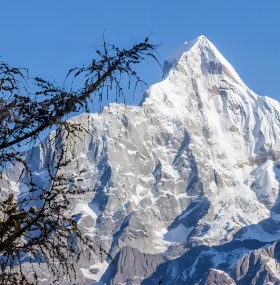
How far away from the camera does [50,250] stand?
4.94 metres

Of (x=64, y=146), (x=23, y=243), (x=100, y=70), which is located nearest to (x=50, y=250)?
(x=23, y=243)

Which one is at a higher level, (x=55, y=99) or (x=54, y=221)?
(x=55, y=99)

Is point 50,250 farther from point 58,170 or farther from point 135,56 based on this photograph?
point 135,56

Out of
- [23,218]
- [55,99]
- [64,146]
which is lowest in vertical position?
[23,218]

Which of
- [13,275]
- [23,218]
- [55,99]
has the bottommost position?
[13,275]

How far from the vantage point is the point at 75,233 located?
4953 millimetres

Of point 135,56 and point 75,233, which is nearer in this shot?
point 75,233

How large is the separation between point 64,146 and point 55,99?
37 cm

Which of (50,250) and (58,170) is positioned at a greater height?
(58,170)

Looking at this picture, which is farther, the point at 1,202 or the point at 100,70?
the point at 100,70

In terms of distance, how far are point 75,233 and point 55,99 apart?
0.79 metres

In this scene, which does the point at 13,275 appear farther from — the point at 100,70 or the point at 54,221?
the point at 100,70

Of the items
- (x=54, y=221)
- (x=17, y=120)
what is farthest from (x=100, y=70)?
(x=54, y=221)

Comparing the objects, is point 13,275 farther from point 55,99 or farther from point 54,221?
point 55,99
